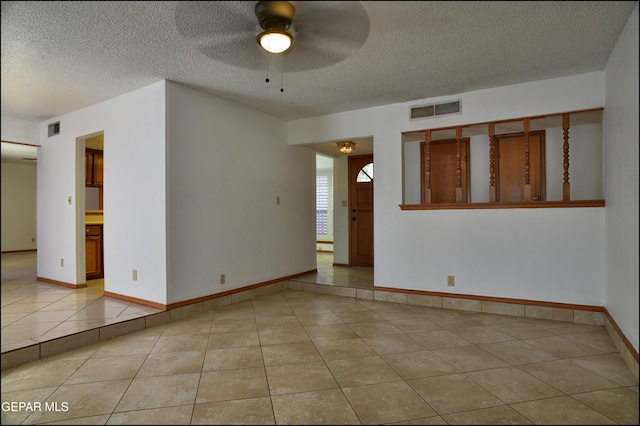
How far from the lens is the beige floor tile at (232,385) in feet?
7.22

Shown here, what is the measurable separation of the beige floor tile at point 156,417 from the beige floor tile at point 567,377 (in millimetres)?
2307

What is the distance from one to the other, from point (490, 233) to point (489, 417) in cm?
244

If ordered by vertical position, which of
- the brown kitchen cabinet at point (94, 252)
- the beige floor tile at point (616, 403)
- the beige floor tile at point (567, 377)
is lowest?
the beige floor tile at point (616, 403)

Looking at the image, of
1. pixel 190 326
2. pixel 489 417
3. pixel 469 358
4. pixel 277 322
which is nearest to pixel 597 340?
pixel 469 358

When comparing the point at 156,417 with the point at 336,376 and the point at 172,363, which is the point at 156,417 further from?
the point at 336,376

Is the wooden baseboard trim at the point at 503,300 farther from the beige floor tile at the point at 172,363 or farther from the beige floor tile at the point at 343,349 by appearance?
the beige floor tile at the point at 172,363

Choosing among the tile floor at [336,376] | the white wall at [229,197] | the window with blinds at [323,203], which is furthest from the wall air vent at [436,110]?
the window with blinds at [323,203]

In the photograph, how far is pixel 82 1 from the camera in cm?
230

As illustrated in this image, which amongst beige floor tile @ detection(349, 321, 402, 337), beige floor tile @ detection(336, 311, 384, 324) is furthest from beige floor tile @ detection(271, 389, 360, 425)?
beige floor tile @ detection(336, 311, 384, 324)

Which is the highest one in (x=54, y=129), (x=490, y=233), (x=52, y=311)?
(x=54, y=129)

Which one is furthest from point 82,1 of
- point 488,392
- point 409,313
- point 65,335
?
point 409,313

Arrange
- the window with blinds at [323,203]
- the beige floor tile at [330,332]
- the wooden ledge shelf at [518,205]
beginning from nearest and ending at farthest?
the beige floor tile at [330,332], the wooden ledge shelf at [518,205], the window with blinds at [323,203]

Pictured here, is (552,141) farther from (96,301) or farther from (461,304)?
(96,301)

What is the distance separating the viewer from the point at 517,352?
286 cm
